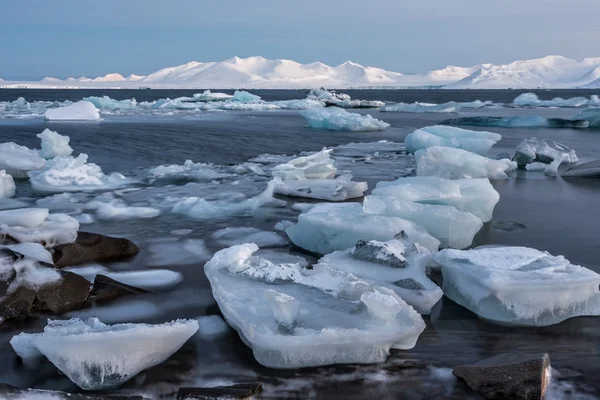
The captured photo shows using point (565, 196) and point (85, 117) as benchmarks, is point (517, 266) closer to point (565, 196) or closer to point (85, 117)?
point (565, 196)

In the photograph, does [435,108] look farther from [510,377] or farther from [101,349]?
[101,349]

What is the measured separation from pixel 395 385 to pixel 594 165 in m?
7.70

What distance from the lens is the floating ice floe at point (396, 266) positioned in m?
3.47

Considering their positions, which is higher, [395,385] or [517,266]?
[517,266]

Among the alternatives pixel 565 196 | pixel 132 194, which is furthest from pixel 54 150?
pixel 565 196

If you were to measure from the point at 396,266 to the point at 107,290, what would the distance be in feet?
6.47

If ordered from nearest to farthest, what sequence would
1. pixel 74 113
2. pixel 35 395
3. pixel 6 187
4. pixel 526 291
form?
1. pixel 35 395
2. pixel 526 291
3. pixel 6 187
4. pixel 74 113

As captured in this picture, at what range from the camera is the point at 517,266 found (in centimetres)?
366

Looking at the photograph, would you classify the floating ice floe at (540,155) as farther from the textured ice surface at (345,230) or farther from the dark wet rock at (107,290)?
the dark wet rock at (107,290)

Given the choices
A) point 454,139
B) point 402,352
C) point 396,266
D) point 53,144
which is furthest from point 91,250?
point 454,139

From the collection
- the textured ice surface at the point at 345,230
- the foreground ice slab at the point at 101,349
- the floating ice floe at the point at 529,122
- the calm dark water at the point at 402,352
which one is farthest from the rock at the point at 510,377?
the floating ice floe at the point at 529,122

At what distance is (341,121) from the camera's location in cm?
1891

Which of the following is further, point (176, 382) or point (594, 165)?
point (594, 165)

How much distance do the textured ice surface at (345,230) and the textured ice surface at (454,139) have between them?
19.1ft
